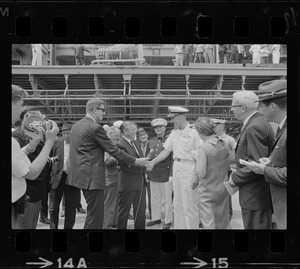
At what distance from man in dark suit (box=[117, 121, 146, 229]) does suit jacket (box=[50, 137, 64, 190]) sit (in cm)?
61

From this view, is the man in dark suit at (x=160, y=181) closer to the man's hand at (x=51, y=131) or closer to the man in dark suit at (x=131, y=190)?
the man in dark suit at (x=131, y=190)

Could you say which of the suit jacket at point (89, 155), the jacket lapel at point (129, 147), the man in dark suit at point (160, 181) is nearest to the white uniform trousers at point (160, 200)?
the man in dark suit at point (160, 181)

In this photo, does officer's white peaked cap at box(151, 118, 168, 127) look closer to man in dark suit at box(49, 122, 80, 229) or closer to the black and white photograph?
the black and white photograph

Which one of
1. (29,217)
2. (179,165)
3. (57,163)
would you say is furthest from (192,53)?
(29,217)

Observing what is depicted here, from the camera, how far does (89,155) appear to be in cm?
536

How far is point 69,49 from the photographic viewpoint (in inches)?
185
